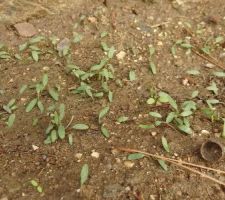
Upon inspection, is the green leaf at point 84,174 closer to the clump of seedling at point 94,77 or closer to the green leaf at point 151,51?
the clump of seedling at point 94,77

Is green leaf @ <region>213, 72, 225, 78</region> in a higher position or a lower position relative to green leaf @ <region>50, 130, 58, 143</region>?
higher

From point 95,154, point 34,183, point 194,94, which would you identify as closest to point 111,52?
point 194,94

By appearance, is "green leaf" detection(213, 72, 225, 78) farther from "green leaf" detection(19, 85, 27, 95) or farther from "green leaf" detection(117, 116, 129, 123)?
"green leaf" detection(19, 85, 27, 95)

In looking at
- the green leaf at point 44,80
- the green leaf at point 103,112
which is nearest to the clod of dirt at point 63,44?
the green leaf at point 44,80

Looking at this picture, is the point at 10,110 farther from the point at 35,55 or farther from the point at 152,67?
the point at 152,67

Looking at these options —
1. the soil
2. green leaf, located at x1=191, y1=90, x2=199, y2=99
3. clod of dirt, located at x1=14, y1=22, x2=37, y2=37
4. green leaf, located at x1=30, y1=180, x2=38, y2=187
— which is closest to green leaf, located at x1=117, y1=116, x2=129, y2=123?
the soil

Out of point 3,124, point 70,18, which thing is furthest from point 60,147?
point 70,18
